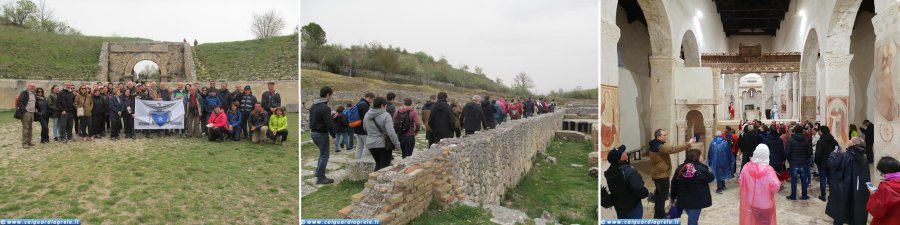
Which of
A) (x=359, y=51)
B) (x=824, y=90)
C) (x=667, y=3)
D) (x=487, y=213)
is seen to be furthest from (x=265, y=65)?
(x=824, y=90)

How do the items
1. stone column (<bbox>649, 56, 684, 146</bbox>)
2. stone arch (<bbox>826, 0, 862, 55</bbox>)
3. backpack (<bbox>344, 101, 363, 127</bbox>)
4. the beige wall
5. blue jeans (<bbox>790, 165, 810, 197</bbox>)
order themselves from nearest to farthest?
backpack (<bbox>344, 101, 363, 127</bbox>)
blue jeans (<bbox>790, 165, 810, 197</bbox>)
the beige wall
stone arch (<bbox>826, 0, 862, 55</bbox>)
stone column (<bbox>649, 56, 684, 146</bbox>)

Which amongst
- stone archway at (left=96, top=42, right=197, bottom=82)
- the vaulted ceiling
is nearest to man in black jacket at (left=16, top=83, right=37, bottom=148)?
stone archway at (left=96, top=42, right=197, bottom=82)

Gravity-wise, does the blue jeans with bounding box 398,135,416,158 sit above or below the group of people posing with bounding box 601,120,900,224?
above

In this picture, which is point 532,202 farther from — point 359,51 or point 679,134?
point 359,51

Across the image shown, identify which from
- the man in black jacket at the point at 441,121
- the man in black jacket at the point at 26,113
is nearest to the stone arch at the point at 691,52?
the man in black jacket at the point at 441,121

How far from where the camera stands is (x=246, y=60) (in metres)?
10.6

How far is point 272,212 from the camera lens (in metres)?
5.30

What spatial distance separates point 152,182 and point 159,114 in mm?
2499

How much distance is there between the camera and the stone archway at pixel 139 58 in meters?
13.4

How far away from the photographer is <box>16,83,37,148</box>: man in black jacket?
6.70 meters

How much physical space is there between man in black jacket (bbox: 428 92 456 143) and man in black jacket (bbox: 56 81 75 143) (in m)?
5.28

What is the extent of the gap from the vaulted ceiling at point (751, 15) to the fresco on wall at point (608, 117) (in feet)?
34.5

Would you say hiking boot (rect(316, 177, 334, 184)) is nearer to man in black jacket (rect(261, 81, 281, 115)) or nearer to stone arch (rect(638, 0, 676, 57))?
man in black jacket (rect(261, 81, 281, 115))

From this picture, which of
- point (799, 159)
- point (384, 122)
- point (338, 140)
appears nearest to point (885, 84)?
point (799, 159)
